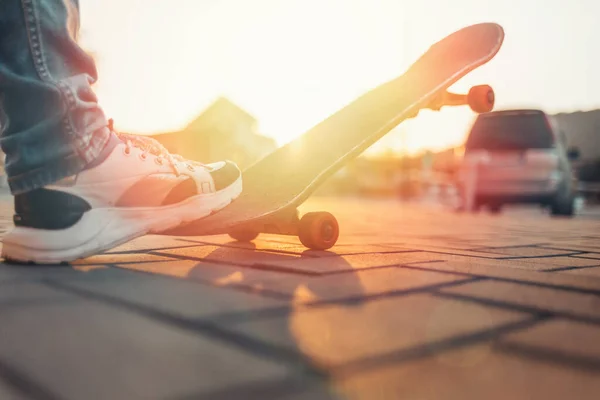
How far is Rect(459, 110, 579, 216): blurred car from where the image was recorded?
23.9ft

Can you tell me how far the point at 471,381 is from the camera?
810 mm

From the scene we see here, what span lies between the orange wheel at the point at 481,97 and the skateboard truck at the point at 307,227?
1239 mm

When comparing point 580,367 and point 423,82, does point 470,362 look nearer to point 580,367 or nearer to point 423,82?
point 580,367

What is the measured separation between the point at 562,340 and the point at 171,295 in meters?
0.84

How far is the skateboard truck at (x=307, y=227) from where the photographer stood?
7.79 ft

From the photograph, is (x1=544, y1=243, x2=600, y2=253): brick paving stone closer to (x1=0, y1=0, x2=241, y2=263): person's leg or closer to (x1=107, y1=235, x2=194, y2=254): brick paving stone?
(x1=107, y1=235, x2=194, y2=254): brick paving stone

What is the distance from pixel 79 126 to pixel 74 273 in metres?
0.45

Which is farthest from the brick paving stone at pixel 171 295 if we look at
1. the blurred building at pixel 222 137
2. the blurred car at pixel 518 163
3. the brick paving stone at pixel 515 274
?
the blurred building at pixel 222 137

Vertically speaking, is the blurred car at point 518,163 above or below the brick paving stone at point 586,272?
Answer: above

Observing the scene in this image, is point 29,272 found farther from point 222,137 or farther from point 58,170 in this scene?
point 222,137

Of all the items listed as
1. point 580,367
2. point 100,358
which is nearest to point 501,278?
point 580,367

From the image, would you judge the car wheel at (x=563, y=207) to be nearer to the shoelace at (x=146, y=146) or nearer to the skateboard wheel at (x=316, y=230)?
the skateboard wheel at (x=316, y=230)

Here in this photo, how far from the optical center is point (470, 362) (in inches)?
35.2

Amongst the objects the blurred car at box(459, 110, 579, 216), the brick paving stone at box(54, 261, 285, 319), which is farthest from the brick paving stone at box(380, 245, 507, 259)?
the blurred car at box(459, 110, 579, 216)
